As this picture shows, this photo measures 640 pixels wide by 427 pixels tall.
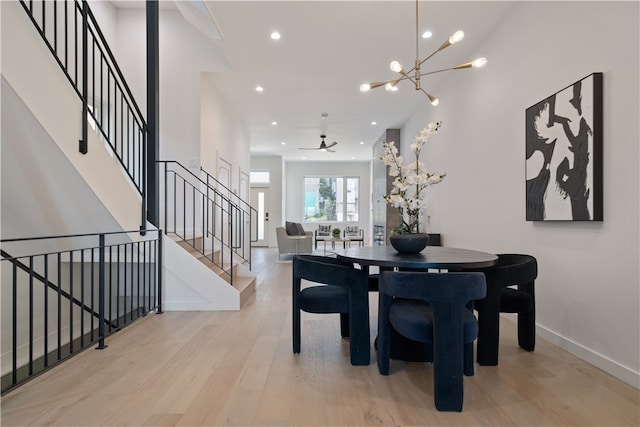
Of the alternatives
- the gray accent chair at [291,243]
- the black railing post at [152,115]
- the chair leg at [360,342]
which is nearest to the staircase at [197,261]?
the black railing post at [152,115]

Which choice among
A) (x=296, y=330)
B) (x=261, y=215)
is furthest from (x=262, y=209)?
(x=296, y=330)

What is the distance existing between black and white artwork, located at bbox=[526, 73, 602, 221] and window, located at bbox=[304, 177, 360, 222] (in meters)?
9.80

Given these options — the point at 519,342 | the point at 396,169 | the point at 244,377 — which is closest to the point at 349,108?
the point at 396,169

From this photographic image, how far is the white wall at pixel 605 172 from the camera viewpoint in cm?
214

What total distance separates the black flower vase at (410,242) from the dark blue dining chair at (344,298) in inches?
15.0

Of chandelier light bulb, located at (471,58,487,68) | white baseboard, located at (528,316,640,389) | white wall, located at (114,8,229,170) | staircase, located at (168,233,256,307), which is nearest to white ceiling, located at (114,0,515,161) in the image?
white wall, located at (114,8,229,170)

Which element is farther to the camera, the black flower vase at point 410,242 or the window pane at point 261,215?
the window pane at point 261,215

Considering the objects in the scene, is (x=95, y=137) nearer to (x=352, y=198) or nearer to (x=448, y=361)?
(x=448, y=361)

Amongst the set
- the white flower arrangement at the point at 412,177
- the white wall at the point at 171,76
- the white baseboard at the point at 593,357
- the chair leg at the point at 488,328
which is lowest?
the white baseboard at the point at 593,357

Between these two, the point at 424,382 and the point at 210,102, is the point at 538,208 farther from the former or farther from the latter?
the point at 210,102

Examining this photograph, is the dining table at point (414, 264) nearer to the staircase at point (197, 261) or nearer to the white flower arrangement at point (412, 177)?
the white flower arrangement at point (412, 177)

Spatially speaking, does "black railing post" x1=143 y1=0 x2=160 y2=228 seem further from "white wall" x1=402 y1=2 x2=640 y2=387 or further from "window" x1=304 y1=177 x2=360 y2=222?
"window" x1=304 y1=177 x2=360 y2=222

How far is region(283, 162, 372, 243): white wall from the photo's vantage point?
1278 centimetres

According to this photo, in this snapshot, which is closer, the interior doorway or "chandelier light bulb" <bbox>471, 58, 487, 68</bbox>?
"chandelier light bulb" <bbox>471, 58, 487, 68</bbox>
